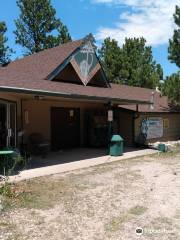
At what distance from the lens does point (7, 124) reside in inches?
475

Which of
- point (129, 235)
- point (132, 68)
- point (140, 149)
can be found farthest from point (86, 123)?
point (132, 68)

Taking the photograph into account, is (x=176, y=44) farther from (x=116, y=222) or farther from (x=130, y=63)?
(x=116, y=222)

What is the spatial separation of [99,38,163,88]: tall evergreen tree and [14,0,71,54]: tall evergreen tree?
4.32 metres

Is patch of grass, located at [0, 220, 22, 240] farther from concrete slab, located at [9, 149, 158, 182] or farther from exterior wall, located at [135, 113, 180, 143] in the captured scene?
exterior wall, located at [135, 113, 180, 143]

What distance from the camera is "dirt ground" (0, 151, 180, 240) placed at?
220 inches

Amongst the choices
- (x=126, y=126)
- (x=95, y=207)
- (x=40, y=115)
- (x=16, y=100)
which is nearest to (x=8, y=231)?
(x=95, y=207)

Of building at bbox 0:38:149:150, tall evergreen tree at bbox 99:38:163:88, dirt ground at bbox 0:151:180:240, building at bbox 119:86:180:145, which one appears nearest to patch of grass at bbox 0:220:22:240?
dirt ground at bbox 0:151:180:240

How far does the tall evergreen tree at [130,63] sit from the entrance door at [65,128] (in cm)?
1622

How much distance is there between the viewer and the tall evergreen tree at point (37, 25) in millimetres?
34812

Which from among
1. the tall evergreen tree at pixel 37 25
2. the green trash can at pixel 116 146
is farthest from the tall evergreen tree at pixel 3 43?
the green trash can at pixel 116 146

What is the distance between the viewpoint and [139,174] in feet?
35.1

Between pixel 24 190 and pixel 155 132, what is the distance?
13628 millimetres

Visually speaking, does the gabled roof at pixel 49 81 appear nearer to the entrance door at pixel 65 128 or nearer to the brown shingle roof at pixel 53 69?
the brown shingle roof at pixel 53 69

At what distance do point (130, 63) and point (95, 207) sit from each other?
1134 inches
